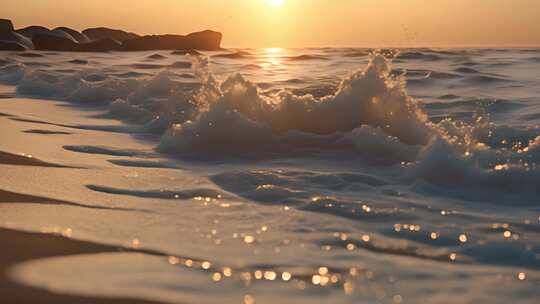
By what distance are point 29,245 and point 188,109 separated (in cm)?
520

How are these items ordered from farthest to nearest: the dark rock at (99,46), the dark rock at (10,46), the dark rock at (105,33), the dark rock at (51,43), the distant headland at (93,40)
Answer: the dark rock at (105,33) < the dark rock at (51,43) < the distant headland at (93,40) < the dark rock at (99,46) < the dark rock at (10,46)

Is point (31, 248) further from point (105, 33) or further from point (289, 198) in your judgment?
point (105, 33)

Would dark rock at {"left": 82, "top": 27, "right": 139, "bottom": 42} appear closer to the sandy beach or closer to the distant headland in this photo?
the distant headland

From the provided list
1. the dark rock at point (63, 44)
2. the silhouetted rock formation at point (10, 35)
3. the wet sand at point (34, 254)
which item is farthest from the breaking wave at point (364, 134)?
the silhouetted rock formation at point (10, 35)

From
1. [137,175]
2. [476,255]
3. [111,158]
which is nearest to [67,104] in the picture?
[111,158]

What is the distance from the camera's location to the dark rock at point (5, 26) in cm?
4955

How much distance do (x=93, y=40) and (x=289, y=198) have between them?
58716mm

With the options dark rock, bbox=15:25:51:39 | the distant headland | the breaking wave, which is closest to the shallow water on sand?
the breaking wave

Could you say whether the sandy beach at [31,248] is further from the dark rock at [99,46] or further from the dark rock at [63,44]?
the dark rock at [63,44]

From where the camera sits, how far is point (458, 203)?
3615 mm

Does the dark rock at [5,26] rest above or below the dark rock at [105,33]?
below

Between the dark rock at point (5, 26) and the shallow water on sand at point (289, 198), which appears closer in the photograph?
the shallow water on sand at point (289, 198)

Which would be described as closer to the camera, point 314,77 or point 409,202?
point 409,202

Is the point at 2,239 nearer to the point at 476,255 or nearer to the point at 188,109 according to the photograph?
the point at 476,255
